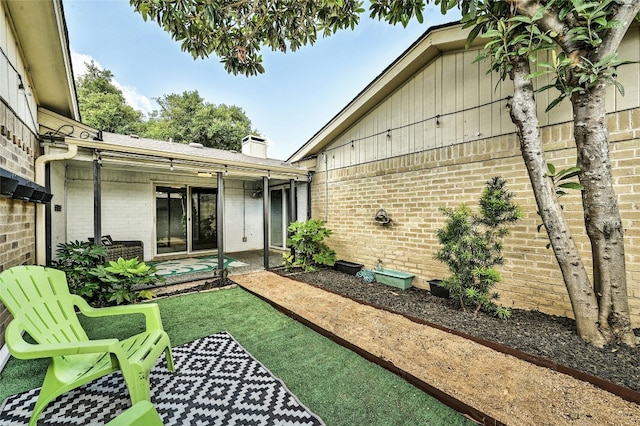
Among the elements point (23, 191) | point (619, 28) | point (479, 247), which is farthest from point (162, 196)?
point (619, 28)

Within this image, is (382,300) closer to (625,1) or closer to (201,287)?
(201,287)

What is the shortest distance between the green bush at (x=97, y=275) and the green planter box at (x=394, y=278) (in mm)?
3871

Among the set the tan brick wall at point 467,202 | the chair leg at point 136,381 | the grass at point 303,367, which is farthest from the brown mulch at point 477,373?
the chair leg at point 136,381

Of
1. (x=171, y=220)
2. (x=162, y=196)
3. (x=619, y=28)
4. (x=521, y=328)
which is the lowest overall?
(x=521, y=328)

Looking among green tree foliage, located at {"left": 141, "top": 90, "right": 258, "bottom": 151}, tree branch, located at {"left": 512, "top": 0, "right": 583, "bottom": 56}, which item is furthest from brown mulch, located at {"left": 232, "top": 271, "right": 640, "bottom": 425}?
green tree foliage, located at {"left": 141, "top": 90, "right": 258, "bottom": 151}

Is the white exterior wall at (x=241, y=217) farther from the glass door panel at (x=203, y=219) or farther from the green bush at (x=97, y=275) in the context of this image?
the green bush at (x=97, y=275)

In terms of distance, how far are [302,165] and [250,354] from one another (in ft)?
17.3

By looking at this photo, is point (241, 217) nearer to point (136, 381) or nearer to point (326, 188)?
point (326, 188)

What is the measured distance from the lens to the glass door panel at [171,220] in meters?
7.77

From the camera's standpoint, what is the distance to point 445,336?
9.62 feet

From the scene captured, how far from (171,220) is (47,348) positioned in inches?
278

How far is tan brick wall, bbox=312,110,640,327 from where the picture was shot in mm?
2809

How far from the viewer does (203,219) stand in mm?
8586

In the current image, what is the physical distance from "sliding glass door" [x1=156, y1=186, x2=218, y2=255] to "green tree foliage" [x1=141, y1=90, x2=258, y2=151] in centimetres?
1017
